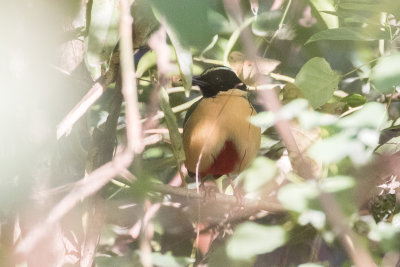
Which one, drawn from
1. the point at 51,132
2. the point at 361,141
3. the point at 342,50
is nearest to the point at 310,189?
the point at 361,141

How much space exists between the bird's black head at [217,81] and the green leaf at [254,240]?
9.1 inches

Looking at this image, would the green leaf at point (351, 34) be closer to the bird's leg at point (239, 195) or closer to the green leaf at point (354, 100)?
the green leaf at point (354, 100)

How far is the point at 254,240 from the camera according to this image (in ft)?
2.80

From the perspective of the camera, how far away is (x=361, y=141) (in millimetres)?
792

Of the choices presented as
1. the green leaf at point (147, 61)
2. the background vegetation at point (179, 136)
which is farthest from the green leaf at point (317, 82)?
the green leaf at point (147, 61)

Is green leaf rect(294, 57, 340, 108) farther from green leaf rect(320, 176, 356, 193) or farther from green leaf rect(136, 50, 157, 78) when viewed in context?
green leaf rect(136, 50, 157, 78)

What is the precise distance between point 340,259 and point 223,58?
1.44ft

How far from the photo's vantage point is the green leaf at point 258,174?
0.92 meters

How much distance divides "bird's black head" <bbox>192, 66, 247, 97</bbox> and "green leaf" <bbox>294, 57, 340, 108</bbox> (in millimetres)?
138

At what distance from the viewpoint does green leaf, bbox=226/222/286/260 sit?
0.85 m

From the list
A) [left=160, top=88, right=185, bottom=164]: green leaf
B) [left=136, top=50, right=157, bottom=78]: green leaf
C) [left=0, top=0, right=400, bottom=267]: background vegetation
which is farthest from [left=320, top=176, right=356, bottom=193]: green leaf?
[left=136, top=50, right=157, bottom=78]: green leaf

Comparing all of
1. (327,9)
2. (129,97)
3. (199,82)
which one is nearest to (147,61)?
(199,82)

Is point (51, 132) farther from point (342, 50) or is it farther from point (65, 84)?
point (342, 50)

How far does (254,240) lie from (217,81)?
0.90 ft
